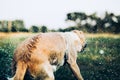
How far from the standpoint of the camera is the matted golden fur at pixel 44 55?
2799 millimetres

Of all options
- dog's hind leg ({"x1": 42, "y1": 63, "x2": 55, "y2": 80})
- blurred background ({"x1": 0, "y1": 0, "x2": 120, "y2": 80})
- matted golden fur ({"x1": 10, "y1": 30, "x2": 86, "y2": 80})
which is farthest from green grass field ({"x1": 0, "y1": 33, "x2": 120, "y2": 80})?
dog's hind leg ({"x1": 42, "y1": 63, "x2": 55, "y2": 80})

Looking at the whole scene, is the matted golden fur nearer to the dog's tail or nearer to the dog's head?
the dog's tail

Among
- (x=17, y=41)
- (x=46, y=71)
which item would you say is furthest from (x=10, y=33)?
(x=46, y=71)

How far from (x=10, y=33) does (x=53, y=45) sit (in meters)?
0.71

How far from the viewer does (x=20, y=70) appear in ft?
9.17

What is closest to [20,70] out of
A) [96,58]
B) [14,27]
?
[14,27]

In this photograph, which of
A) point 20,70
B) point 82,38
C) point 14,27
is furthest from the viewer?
point 14,27

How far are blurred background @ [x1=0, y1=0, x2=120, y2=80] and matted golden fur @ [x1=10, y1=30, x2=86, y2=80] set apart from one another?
0.21 metres

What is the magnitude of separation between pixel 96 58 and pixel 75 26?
407 millimetres

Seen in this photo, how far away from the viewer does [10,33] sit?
3.53 m

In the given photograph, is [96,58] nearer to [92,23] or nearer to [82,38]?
[82,38]

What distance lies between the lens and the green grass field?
341cm

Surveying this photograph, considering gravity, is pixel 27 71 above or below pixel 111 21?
below

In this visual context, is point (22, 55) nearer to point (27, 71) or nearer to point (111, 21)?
point (27, 71)
